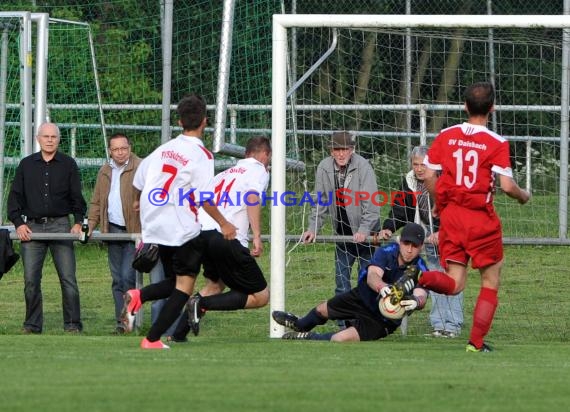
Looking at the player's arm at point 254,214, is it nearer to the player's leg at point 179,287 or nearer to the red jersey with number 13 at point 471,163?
the player's leg at point 179,287

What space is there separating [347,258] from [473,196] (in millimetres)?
3067

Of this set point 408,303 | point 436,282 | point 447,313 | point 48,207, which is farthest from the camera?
point 48,207

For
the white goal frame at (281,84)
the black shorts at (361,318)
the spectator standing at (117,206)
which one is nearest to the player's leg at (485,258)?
the black shorts at (361,318)

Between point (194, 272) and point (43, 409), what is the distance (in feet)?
10.4

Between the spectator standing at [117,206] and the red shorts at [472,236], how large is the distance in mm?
4041

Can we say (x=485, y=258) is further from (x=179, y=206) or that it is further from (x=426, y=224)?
(x=426, y=224)

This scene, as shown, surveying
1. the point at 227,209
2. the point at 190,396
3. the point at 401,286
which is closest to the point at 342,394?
the point at 190,396

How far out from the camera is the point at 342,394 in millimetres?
6809

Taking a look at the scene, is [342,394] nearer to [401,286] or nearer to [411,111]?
[401,286]

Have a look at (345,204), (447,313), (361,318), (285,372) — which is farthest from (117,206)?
(285,372)

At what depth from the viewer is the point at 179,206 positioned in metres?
9.19

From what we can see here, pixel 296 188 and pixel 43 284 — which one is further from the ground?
pixel 296 188

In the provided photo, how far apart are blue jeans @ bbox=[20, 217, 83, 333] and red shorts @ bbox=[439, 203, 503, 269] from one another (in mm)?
4254

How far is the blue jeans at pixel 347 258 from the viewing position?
1212cm
